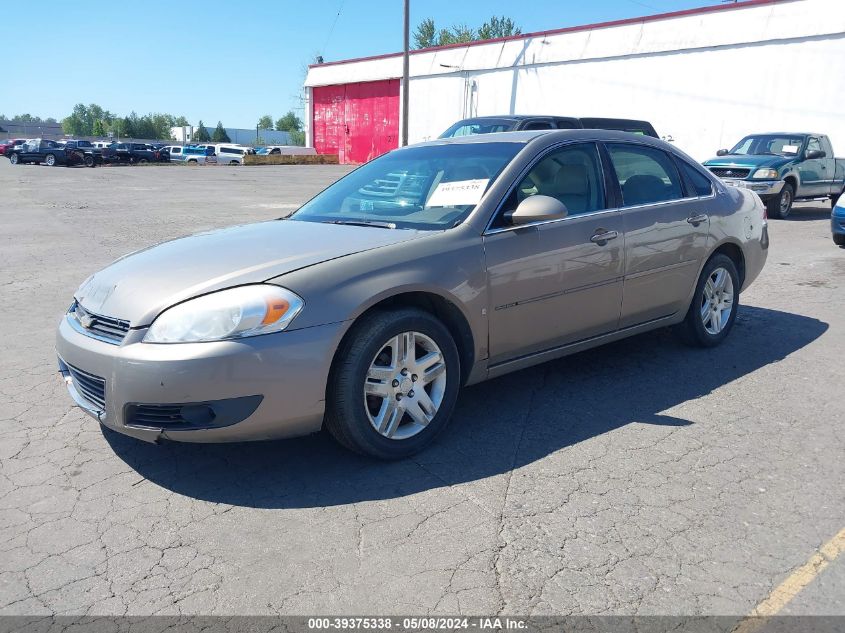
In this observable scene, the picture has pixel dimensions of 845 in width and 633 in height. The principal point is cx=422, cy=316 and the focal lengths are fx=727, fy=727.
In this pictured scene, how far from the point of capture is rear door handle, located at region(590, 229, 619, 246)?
4469 mm

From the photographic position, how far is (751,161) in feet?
50.1

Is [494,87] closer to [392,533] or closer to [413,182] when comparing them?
[413,182]

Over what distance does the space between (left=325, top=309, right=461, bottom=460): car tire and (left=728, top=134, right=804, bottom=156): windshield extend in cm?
1446

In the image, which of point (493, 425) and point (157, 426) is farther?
point (493, 425)

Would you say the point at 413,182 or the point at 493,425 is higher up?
the point at 413,182

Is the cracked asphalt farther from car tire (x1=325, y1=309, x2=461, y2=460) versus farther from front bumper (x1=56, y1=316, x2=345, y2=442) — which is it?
front bumper (x1=56, y1=316, x2=345, y2=442)

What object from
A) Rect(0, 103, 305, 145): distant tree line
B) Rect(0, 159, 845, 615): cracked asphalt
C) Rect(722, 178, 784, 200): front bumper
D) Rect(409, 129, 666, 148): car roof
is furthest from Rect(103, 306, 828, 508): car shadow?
Rect(0, 103, 305, 145): distant tree line

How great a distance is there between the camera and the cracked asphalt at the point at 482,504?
263 cm

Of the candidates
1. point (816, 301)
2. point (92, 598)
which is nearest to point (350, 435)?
point (92, 598)

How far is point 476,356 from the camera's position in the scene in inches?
156

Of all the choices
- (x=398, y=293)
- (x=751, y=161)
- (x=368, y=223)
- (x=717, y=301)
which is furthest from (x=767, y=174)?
(x=398, y=293)

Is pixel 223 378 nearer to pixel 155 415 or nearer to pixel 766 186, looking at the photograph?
pixel 155 415

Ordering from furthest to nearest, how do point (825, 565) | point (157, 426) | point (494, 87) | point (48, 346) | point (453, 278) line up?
1. point (494, 87)
2. point (48, 346)
3. point (453, 278)
4. point (157, 426)
5. point (825, 565)

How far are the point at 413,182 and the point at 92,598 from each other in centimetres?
290
